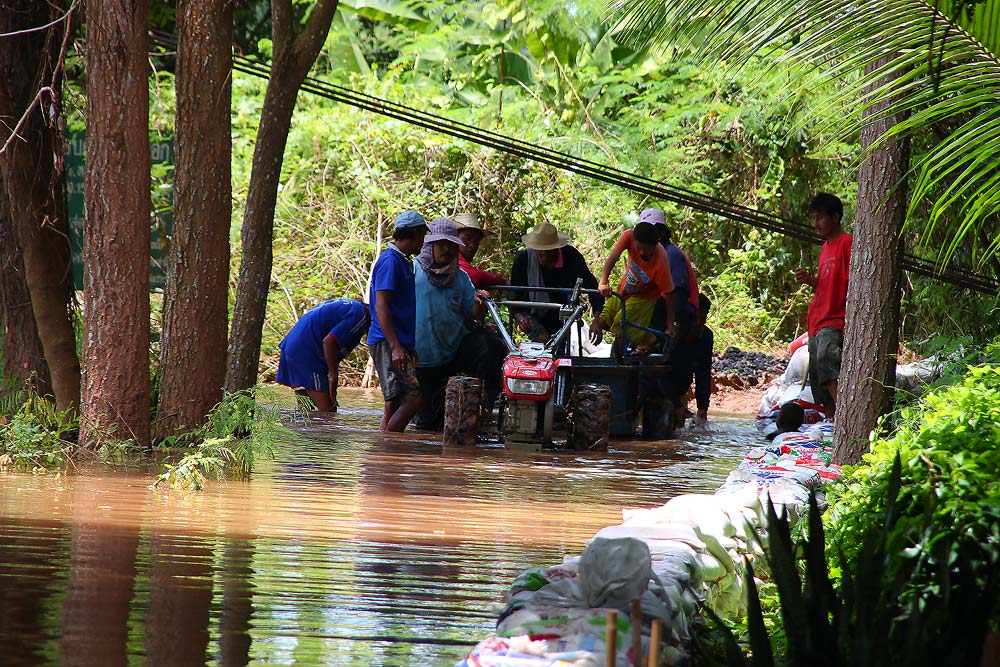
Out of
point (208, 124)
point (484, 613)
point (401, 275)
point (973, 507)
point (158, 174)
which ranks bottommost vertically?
point (484, 613)

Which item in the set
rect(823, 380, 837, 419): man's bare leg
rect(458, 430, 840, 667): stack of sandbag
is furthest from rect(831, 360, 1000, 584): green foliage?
rect(823, 380, 837, 419): man's bare leg

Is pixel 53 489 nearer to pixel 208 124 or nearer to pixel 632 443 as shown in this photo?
pixel 208 124

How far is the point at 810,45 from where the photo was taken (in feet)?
24.1

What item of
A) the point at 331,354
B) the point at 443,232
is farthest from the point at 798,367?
the point at 331,354

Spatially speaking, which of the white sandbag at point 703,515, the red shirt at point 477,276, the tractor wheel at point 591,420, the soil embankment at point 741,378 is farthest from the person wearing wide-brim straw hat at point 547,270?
the white sandbag at point 703,515

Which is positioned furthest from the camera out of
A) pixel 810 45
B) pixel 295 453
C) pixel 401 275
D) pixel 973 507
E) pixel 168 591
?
pixel 401 275

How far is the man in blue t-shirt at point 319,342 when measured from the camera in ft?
45.8

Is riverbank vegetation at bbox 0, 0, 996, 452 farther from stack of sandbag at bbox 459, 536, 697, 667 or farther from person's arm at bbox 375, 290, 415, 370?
stack of sandbag at bbox 459, 536, 697, 667

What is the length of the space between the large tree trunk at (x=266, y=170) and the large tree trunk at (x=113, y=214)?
1210 millimetres

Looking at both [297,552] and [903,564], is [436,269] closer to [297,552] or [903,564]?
[297,552]

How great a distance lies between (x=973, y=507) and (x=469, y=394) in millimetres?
7799

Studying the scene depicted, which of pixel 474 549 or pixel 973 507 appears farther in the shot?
pixel 474 549

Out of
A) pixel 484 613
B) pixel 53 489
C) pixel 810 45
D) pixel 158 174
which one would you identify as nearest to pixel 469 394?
pixel 53 489

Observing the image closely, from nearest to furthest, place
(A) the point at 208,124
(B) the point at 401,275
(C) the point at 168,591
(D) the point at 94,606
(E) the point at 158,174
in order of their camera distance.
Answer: (D) the point at 94,606 < (C) the point at 168,591 < (A) the point at 208,124 < (B) the point at 401,275 < (E) the point at 158,174
